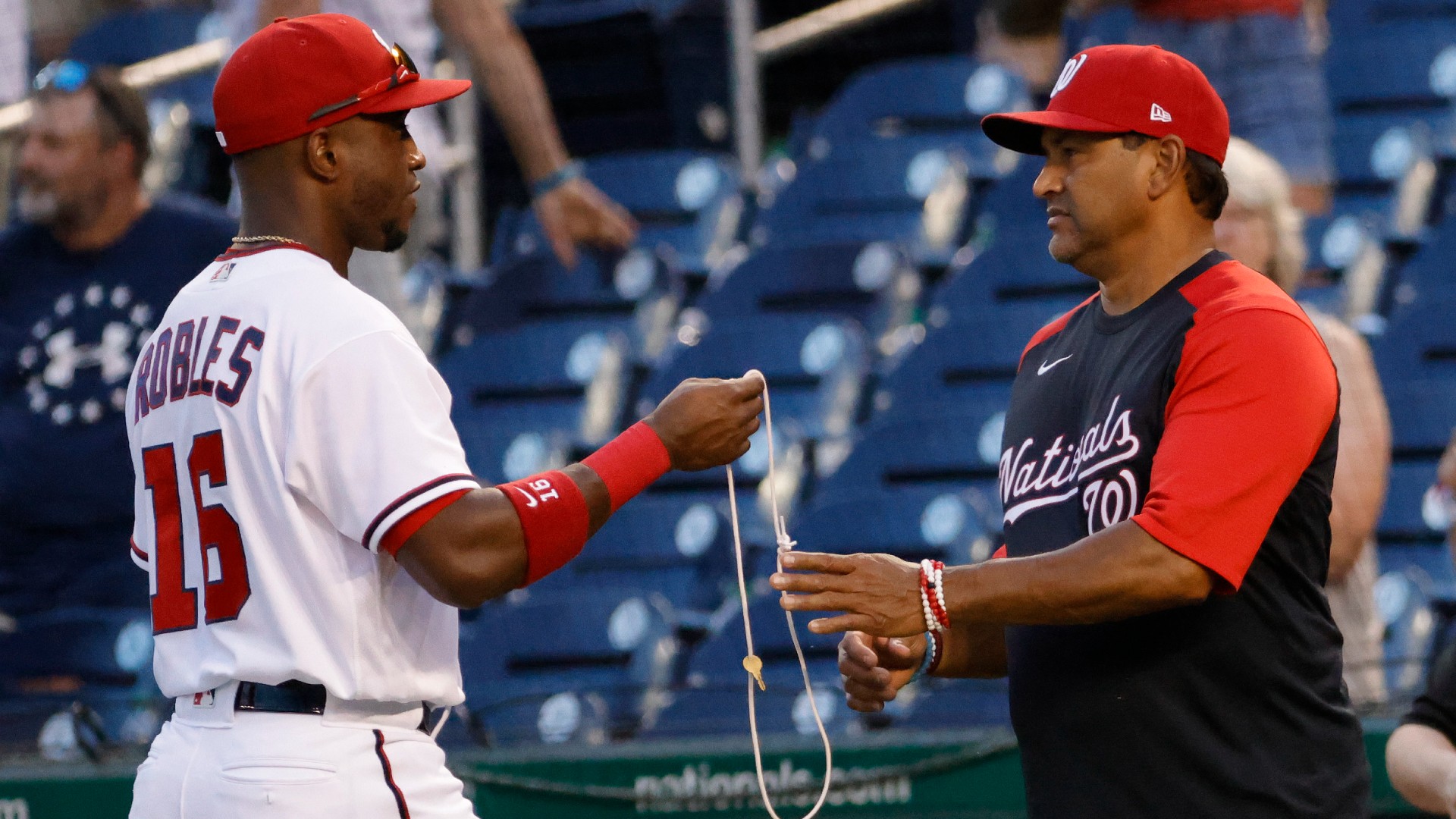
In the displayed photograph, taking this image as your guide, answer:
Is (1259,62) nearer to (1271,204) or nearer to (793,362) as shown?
(793,362)

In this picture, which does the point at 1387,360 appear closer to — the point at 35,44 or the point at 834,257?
the point at 834,257

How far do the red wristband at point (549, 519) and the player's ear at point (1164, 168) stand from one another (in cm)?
87

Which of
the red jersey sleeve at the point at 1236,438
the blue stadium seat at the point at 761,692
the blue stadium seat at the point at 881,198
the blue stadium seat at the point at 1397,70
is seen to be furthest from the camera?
the blue stadium seat at the point at 1397,70

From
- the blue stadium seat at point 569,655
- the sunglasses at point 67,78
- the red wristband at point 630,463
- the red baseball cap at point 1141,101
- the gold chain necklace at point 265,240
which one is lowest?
the blue stadium seat at point 569,655

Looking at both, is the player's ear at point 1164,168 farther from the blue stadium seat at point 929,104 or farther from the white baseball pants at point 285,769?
the blue stadium seat at point 929,104

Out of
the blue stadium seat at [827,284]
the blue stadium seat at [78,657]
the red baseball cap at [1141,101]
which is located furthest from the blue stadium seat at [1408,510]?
the blue stadium seat at [78,657]

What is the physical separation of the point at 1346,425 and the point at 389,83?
222 centimetres

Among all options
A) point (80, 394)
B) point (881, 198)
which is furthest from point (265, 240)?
point (881, 198)

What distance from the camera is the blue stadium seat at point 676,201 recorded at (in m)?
6.46

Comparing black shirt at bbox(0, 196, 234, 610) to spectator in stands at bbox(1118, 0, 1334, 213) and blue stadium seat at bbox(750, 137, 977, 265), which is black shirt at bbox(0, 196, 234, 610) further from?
spectator in stands at bbox(1118, 0, 1334, 213)

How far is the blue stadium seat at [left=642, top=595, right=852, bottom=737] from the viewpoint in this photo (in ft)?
13.6

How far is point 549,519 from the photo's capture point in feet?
7.78

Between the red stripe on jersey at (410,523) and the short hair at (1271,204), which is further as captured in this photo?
the short hair at (1271,204)

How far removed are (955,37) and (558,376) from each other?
2.73 m
